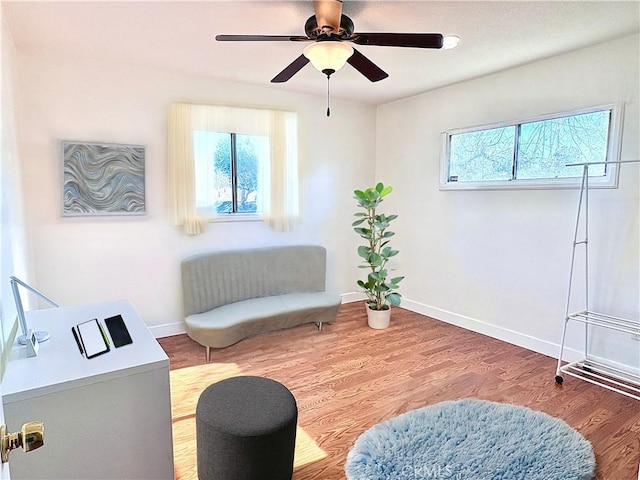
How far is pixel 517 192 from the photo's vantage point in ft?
11.7

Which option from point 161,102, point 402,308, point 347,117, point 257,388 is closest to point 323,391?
point 257,388

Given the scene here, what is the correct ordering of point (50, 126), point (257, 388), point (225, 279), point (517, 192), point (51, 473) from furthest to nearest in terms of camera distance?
point (225, 279)
point (517, 192)
point (50, 126)
point (257, 388)
point (51, 473)

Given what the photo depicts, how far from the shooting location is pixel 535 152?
11.3ft

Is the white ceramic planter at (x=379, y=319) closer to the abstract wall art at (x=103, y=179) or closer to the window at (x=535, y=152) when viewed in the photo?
the window at (x=535, y=152)

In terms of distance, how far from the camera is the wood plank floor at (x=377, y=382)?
2217 millimetres

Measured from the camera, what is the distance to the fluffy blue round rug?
77.0 inches

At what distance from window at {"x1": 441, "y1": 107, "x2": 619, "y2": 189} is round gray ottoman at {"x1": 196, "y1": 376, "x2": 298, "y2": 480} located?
2.69 meters

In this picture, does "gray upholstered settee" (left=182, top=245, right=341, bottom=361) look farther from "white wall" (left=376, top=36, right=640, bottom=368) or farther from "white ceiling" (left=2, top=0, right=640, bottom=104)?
"white ceiling" (left=2, top=0, right=640, bottom=104)

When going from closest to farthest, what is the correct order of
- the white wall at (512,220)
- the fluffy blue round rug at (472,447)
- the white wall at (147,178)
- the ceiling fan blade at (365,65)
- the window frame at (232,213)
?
1. the fluffy blue round rug at (472,447)
2. the ceiling fan blade at (365,65)
3. the white wall at (512,220)
4. the white wall at (147,178)
5. the window frame at (232,213)

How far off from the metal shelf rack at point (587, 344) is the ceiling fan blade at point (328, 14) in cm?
202

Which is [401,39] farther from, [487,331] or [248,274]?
[487,331]

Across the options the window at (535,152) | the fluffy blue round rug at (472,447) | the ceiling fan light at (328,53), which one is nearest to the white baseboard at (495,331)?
the fluffy blue round rug at (472,447)

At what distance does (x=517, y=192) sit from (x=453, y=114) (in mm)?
1106

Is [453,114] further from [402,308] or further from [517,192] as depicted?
[402,308]
